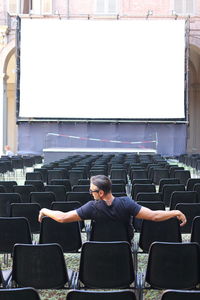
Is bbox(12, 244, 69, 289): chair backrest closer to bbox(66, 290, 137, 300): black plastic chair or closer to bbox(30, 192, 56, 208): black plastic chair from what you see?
bbox(66, 290, 137, 300): black plastic chair

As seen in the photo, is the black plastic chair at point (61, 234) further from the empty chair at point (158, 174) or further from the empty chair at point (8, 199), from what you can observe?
the empty chair at point (158, 174)

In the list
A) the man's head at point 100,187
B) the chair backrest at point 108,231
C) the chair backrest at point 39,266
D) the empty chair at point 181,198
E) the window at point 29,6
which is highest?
the window at point 29,6

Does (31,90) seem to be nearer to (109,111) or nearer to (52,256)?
(109,111)

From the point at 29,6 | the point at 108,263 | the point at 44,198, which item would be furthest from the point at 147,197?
the point at 29,6

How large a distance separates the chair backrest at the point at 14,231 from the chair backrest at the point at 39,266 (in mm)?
1280

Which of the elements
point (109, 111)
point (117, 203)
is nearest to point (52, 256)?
point (117, 203)

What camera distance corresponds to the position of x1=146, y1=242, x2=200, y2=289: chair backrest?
16.9ft

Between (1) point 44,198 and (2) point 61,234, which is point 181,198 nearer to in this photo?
(1) point 44,198

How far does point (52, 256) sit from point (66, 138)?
26530 millimetres

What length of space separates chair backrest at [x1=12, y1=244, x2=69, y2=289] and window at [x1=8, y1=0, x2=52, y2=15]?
29.4 m

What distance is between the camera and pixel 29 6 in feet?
109

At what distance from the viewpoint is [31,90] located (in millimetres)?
29984

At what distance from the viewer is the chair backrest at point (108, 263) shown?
523cm

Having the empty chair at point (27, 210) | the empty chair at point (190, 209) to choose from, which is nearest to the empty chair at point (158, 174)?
the empty chair at point (190, 209)
